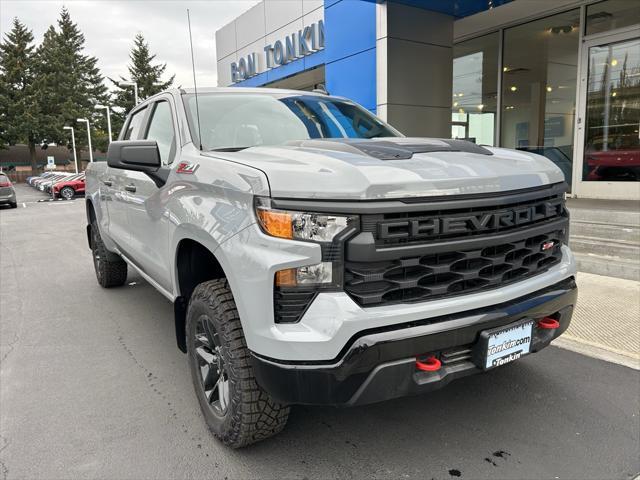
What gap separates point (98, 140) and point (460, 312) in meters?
72.3

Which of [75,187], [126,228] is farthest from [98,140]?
[126,228]

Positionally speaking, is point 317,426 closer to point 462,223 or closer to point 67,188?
point 462,223

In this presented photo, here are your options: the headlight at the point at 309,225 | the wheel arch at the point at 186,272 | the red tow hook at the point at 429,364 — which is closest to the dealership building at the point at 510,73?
the wheel arch at the point at 186,272

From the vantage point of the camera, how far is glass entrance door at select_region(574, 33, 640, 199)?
28.0ft

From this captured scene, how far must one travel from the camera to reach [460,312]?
2141 millimetres

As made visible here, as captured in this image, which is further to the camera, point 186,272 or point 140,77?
point 140,77

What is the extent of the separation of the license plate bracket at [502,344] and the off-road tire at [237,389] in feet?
3.10

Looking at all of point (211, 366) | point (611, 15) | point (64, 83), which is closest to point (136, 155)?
point (211, 366)

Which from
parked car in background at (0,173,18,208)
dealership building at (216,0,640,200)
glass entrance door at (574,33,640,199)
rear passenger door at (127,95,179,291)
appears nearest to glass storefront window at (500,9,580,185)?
dealership building at (216,0,640,200)

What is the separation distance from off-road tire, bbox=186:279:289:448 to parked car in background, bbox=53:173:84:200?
26.7m

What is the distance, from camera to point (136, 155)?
9.59 ft

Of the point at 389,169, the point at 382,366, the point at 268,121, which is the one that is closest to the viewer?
the point at 382,366

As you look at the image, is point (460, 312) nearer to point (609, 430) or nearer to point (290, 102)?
point (609, 430)

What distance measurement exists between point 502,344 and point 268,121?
2.07 metres
